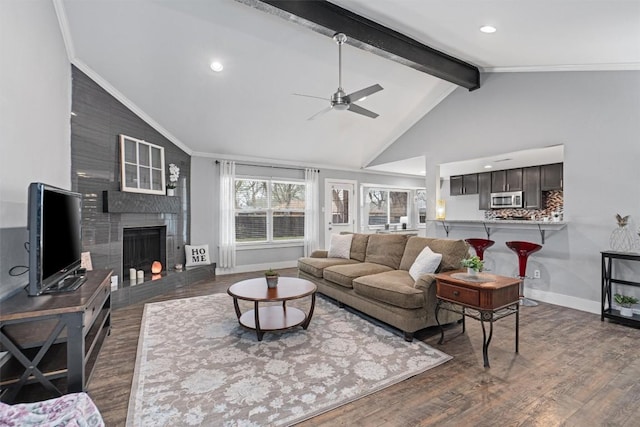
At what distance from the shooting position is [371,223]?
8.45 meters

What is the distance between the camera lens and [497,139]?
4.85 meters

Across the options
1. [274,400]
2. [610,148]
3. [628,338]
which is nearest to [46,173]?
[274,400]

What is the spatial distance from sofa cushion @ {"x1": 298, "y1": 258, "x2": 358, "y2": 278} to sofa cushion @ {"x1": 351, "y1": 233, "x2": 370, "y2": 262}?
0.12 meters

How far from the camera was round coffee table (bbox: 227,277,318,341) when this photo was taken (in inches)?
118

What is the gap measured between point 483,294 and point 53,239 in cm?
329

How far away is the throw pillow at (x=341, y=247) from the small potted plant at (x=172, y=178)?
2905 millimetres

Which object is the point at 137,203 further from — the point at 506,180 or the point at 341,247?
the point at 506,180

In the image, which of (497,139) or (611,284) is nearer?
(611,284)

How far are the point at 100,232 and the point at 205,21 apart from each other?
302 cm

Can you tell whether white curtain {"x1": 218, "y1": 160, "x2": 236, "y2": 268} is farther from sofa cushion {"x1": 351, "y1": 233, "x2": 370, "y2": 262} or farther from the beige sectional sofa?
sofa cushion {"x1": 351, "y1": 233, "x2": 370, "y2": 262}

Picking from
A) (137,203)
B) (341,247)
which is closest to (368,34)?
(341,247)

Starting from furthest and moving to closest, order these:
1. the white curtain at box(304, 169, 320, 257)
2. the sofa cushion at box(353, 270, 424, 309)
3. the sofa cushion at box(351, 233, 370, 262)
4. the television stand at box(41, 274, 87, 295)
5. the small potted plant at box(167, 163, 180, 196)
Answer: the white curtain at box(304, 169, 320, 257), the small potted plant at box(167, 163, 180, 196), the sofa cushion at box(351, 233, 370, 262), the sofa cushion at box(353, 270, 424, 309), the television stand at box(41, 274, 87, 295)

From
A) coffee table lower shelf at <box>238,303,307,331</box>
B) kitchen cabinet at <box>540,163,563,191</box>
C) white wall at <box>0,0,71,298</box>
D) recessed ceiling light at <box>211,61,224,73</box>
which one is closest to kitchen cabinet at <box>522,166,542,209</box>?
kitchen cabinet at <box>540,163,563,191</box>

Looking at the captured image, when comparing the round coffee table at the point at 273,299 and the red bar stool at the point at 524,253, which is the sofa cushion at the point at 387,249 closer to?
the round coffee table at the point at 273,299
